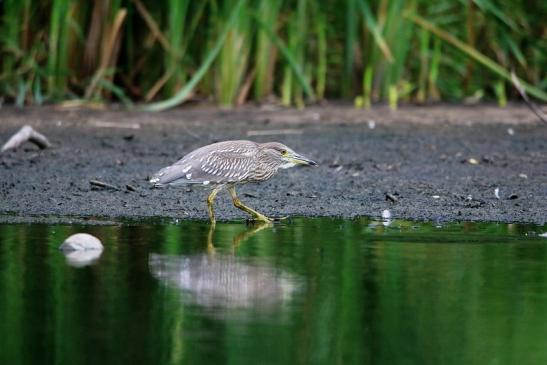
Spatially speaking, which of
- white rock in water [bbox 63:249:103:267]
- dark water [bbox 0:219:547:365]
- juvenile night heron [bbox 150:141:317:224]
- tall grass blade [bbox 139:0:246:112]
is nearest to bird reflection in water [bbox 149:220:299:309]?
dark water [bbox 0:219:547:365]

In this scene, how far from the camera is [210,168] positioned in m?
8.57

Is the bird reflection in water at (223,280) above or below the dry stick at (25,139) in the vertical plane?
below

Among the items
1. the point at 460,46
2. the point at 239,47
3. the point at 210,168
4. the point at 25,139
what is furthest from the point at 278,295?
the point at 460,46

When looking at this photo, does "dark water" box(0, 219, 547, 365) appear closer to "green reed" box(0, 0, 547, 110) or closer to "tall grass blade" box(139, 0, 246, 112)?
"tall grass blade" box(139, 0, 246, 112)

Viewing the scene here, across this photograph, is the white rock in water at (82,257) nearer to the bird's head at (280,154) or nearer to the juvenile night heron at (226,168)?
the juvenile night heron at (226,168)

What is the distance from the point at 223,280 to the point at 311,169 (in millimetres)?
4569

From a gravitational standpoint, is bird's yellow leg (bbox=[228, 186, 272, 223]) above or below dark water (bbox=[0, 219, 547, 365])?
above

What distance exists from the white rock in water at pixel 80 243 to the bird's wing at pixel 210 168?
143 cm

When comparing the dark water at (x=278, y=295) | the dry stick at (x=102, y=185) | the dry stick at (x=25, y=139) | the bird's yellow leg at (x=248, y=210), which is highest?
the dry stick at (x=25, y=139)

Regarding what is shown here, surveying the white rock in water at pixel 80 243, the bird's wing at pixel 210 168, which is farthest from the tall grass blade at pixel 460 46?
→ the white rock in water at pixel 80 243

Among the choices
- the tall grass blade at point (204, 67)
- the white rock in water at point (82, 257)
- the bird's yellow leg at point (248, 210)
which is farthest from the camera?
the tall grass blade at point (204, 67)

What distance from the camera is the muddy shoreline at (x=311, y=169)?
8.74 m

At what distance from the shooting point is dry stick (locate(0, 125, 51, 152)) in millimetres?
10797

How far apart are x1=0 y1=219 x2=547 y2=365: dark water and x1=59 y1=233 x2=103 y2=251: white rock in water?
0.09 metres
